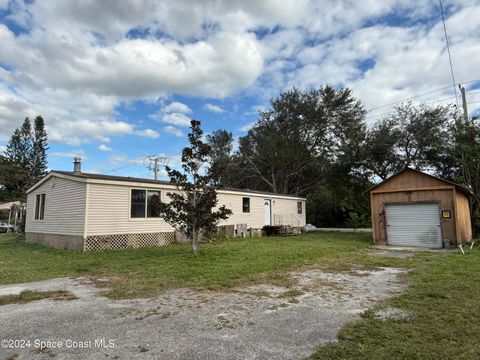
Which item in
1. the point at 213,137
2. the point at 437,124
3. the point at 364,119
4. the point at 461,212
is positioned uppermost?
the point at 213,137

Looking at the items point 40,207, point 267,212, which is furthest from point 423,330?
point 267,212

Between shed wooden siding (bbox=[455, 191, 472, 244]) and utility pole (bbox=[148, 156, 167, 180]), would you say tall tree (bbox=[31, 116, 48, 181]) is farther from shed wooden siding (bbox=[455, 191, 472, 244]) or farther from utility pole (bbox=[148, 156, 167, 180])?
shed wooden siding (bbox=[455, 191, 472, 244])

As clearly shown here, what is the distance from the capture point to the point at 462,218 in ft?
44.6

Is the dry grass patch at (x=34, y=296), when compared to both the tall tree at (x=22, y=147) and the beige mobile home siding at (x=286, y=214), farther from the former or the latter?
the tall tree at (x=22, y=147)

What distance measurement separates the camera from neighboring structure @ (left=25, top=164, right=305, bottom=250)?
38.3 ft

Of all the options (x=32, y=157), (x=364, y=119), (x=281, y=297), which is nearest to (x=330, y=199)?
(x=364, y=119)

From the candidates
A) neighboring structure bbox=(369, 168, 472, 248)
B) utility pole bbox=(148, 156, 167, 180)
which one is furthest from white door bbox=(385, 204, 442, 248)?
utility pole bbox=(148, 156, 167, 180)

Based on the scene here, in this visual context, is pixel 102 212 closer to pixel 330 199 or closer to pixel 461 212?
pixel 461 212

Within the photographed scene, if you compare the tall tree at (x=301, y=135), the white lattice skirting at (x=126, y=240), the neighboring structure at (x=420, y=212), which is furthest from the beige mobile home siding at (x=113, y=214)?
the tall tree at (x=301, y=135)

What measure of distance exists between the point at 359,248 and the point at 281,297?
8.32 meters

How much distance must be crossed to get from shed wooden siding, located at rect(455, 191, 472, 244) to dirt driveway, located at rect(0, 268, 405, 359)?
329 inches

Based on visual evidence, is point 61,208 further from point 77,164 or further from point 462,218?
point 462,218

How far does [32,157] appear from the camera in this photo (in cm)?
4497

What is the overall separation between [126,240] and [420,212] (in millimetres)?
11655
